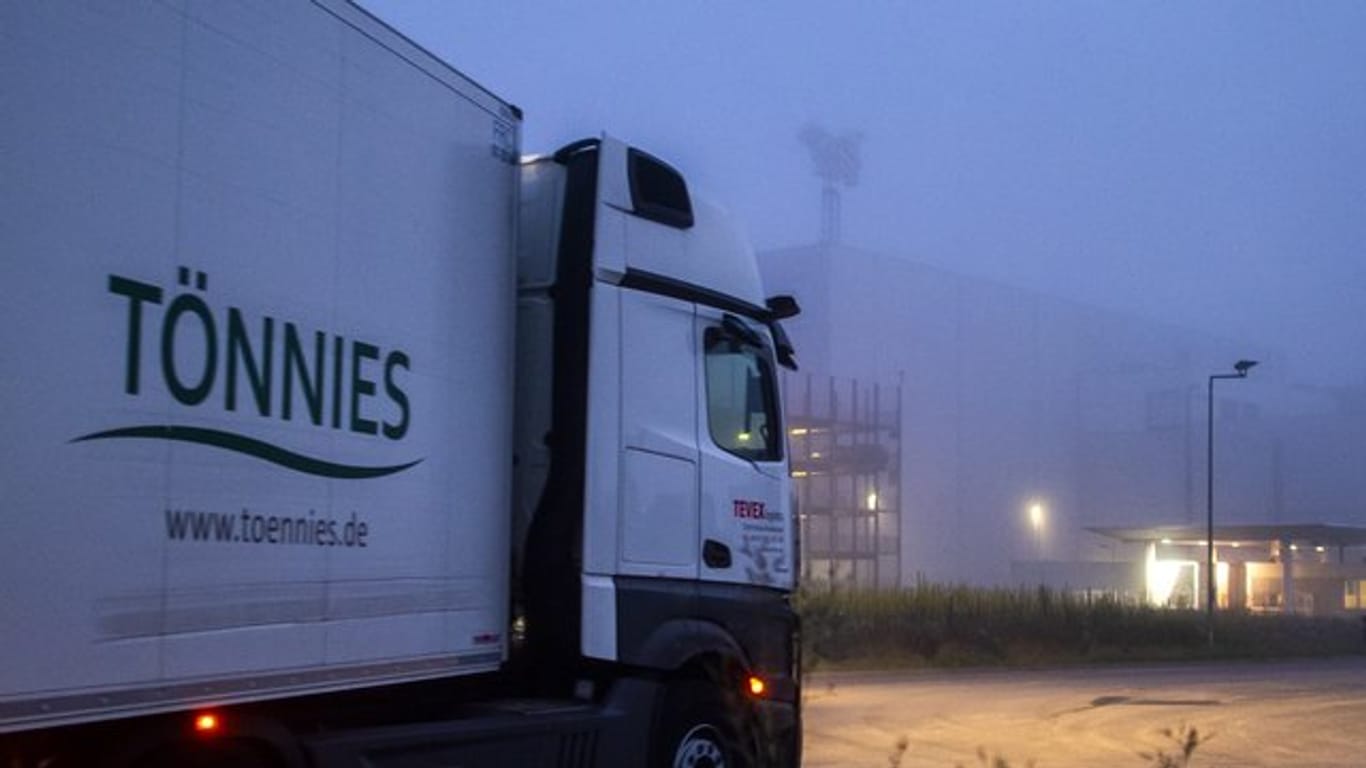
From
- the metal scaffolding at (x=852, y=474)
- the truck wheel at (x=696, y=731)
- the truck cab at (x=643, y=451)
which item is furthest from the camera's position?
the metal scaffolding at (x=852, y=474)

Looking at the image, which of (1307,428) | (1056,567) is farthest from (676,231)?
(1307,428)

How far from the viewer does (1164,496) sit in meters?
63.1

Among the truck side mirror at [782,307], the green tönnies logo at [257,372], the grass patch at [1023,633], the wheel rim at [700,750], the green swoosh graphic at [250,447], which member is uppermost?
the truck side mirror at [782,307]

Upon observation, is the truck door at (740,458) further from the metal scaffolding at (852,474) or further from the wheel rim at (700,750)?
the metal scaffolding at (852,474)

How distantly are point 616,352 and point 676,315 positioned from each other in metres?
0.60

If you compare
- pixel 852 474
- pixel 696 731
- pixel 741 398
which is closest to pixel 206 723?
pixel 696 731

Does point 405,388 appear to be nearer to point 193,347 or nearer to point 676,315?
point 193,347

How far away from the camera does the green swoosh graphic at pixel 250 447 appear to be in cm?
491

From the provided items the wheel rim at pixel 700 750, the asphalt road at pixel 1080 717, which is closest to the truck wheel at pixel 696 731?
the wheel rim at pixel 700 750

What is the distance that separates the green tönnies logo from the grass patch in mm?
20442

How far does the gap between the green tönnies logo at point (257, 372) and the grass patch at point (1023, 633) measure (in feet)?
67.1

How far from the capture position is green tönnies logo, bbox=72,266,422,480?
16.4ft

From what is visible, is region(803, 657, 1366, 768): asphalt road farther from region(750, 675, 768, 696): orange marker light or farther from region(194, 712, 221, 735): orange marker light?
region(194, 712, 221, 735): orange marker light

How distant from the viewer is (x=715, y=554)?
8.25 metres
